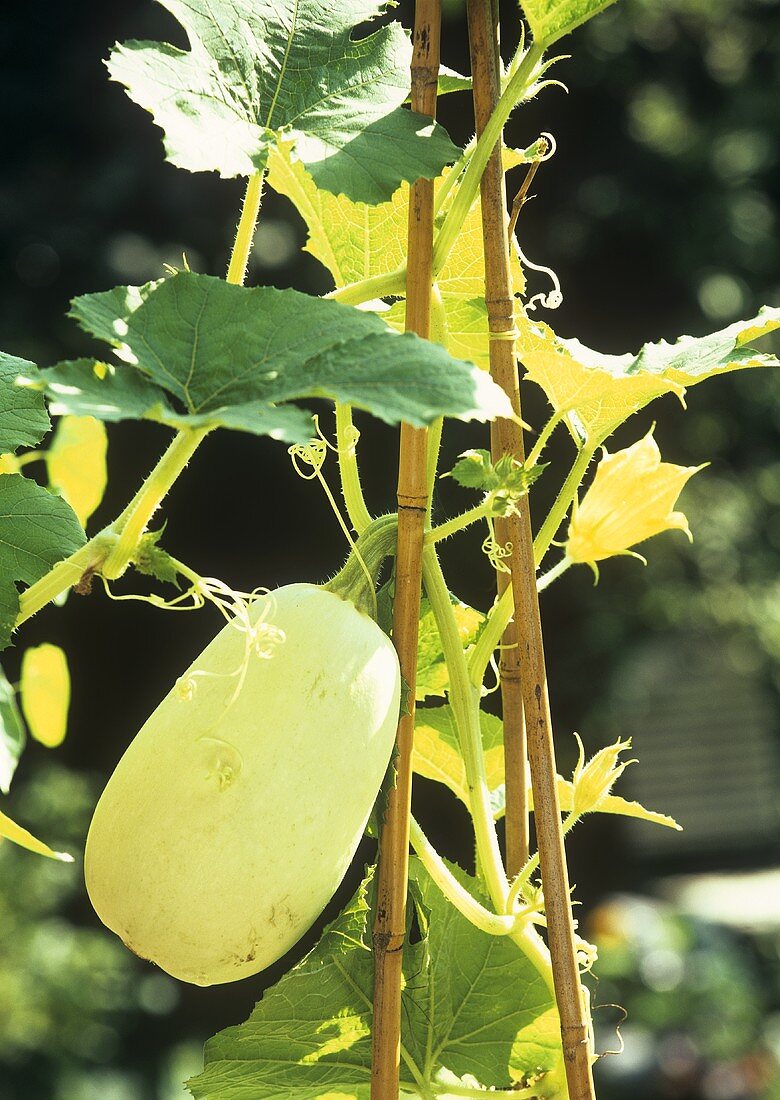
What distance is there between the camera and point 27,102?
2.23 m

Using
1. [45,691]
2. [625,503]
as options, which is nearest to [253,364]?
[625,503]

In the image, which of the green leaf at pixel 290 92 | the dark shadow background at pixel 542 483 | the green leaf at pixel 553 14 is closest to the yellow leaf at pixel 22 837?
the green leaf at pixel 290 92

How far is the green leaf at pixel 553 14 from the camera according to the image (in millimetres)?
438

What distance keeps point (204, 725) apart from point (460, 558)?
2008mm

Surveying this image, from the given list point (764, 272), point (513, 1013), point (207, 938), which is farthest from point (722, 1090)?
point (207, 938)

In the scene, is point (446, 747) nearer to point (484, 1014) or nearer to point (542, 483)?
point (484, 1014)

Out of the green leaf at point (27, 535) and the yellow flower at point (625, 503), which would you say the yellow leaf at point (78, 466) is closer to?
the green leaf at point (27, 535)

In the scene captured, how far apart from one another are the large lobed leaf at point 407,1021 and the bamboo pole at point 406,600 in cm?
4

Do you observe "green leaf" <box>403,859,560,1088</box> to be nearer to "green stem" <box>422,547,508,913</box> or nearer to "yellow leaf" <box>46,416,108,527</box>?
"green stem" <box>422,547,508,913</box>

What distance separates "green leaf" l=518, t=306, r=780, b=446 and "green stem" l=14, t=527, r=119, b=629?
17 cm

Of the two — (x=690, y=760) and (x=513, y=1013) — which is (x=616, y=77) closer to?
(x=513, y=1013)

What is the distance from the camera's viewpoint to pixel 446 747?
0.56 meters

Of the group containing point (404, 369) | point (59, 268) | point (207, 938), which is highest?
point (59, 268)

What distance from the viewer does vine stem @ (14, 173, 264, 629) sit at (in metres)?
0.38
